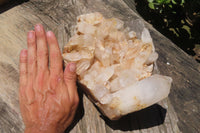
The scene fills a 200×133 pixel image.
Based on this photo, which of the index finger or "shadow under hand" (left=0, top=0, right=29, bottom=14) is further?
"shadow under hand" (left=0, top=0, right=29, bottom=14)

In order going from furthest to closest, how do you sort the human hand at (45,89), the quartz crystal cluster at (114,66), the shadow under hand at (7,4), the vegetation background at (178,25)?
the vegetation background at (178,25) → the shadow under hand at (7,4) → the human hand at (45,89) → the quartz crystal cluster at (114,66)

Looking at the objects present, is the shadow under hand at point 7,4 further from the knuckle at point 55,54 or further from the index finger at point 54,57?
the knuckle at point 55,54

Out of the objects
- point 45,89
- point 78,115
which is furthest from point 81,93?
point 45,89

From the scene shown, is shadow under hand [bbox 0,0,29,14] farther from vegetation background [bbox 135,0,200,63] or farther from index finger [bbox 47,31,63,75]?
vegetation background [bbox 135,0,200,63]

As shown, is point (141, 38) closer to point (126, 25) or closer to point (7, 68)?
point (126, 25)

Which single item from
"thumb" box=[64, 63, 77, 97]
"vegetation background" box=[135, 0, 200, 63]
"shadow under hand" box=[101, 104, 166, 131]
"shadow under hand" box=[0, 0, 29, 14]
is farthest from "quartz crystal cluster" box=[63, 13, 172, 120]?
"vegetation background" box=[135, 0, 200, 63]

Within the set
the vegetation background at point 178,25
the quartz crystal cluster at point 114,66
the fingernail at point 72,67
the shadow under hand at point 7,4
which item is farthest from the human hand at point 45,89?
the vegetation background at point 178,25
